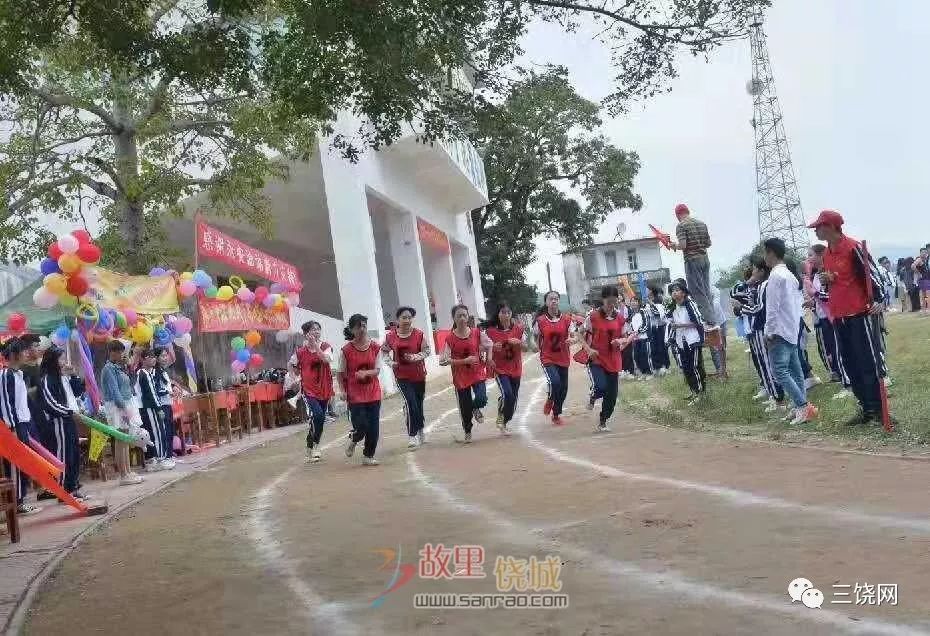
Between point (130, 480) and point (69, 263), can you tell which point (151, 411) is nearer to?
point (130, 480)

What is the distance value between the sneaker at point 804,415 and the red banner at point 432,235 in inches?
974

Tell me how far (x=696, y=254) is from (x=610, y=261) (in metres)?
58.6

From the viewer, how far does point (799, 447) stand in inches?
357

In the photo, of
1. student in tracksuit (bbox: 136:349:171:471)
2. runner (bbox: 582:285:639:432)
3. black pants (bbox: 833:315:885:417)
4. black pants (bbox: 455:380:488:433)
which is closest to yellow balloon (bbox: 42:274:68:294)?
student in tracksuit (bbox: 136:349:171:471)

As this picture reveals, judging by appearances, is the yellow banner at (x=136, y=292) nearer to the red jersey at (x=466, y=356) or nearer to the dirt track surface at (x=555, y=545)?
the dirt track surface at (x=555, y=545)

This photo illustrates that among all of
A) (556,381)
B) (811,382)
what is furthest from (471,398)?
(811,382)

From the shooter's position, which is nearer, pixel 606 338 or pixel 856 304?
pixel 856 304

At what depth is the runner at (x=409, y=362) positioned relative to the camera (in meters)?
12.7

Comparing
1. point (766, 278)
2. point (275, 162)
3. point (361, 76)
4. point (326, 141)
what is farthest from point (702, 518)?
point (326, 141)

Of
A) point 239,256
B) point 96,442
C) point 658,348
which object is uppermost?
point 239,256

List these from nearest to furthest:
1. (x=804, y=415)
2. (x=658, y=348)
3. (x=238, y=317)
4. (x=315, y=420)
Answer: (x=804, y=415) → (x=315, y=420) → (x=238, y=317) → (x=658, y=348)

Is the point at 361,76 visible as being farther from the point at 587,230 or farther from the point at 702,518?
the point at 587,230

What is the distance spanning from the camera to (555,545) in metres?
6.07

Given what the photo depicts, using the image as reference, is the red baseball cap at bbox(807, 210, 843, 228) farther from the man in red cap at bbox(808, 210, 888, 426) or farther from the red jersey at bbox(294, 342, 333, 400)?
the red jersey at bbox(294, 342, 333, 400)
